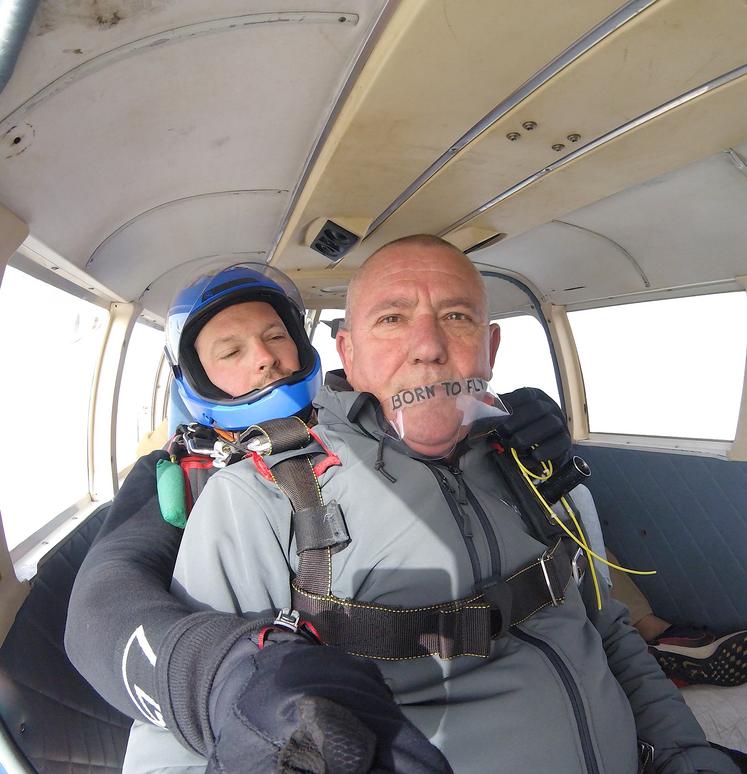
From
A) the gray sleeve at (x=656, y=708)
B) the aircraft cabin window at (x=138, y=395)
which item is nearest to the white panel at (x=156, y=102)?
the gray sleeve at (x=656, y=708)

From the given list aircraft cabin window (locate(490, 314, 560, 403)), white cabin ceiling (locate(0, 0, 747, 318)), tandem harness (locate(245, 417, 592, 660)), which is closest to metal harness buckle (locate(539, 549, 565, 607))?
tandem harness (locate(245, 417, 592, 660))

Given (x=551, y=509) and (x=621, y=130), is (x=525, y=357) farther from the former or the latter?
(x=551, y=509)

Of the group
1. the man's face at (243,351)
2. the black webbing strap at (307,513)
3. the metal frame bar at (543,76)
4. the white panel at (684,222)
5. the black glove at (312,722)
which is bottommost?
the black glove at (312,722)

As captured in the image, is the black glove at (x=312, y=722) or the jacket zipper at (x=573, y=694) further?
the jacket zipper at (x=573, y=694)

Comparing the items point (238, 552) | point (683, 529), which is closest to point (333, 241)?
point (238, 552)

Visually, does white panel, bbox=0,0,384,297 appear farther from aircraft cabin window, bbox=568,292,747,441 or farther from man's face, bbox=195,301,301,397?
aircraft cabin window, bbox=568,292,747,441

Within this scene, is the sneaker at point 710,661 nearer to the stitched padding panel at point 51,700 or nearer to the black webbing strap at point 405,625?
the black webbing strap at point 405,625

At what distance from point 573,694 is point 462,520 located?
533 mm

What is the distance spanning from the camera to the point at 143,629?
3.93 feet

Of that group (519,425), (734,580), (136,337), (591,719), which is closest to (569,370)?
(734,580)

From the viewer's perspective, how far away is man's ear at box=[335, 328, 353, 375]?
209 cm

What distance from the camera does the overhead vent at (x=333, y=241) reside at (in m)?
2.97

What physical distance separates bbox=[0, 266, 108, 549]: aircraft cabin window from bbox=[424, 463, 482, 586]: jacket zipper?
2119mm

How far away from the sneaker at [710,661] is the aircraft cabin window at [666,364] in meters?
1.29
